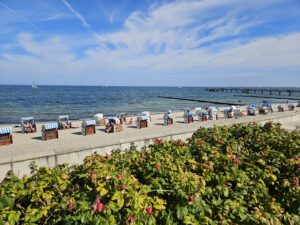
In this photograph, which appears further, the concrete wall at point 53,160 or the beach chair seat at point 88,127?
the beach chair seat at point 88,127

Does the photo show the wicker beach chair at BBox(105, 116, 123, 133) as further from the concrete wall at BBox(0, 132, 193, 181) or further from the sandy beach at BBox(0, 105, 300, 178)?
the concrete wall at BBox(0, 132, 193, 181)

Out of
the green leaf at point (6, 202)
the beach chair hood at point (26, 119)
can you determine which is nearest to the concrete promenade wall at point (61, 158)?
the green leaf at point (6, 202)

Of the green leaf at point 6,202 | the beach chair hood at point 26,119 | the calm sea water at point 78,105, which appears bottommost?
the calm sea water at point 78,105

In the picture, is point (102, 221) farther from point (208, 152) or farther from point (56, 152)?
point (56, 152)

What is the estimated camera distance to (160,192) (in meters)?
2.51

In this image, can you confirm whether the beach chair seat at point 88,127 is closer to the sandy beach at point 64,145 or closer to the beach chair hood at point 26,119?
the sandy beach at point 64,145

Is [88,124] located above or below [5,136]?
above

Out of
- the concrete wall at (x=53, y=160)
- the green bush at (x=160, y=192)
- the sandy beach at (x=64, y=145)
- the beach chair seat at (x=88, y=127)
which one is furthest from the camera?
the beach chair seat at (x=88, y=127)

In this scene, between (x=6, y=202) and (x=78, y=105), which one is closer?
(x=6, y=202)

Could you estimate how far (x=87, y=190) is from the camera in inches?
98.4

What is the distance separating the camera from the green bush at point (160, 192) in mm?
2111

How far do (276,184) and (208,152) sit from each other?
109 centimetres

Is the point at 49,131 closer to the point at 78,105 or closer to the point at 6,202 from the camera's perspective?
the point at 6,202

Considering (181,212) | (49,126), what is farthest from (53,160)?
(49,126)
